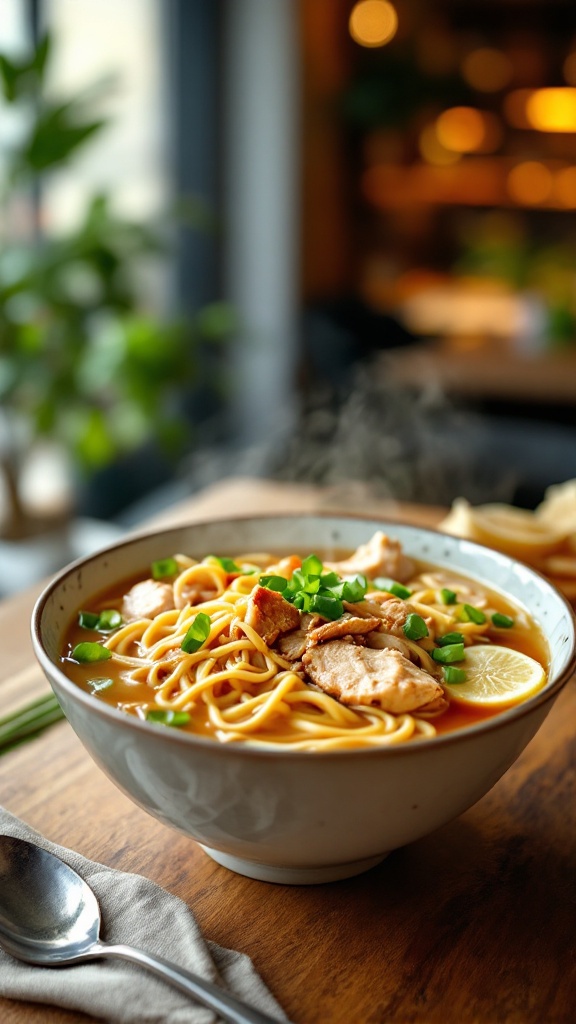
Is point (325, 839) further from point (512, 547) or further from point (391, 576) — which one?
point (512, 547)

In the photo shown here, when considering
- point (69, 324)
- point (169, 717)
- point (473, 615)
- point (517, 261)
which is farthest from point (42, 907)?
point (517, 261)

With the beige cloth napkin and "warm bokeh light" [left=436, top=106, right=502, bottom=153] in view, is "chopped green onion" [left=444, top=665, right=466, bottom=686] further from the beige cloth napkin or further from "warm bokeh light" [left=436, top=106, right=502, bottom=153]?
"warm bokeh light" [left=436, top=106, right=502, bottom=153]

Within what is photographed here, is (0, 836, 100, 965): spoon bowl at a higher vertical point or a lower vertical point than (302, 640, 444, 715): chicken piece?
lower

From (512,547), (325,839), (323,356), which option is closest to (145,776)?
(325,839)

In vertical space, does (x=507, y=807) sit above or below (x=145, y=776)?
below

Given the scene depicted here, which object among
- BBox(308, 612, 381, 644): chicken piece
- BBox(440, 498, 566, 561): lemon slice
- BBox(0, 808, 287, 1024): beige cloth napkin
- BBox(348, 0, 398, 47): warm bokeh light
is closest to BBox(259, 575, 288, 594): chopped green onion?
BBox(308, 612, 381, 644): chicken piece

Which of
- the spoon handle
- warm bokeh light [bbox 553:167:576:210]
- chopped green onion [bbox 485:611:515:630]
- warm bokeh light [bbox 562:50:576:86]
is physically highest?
warm bokeh light [bbox 562:50:576:86]

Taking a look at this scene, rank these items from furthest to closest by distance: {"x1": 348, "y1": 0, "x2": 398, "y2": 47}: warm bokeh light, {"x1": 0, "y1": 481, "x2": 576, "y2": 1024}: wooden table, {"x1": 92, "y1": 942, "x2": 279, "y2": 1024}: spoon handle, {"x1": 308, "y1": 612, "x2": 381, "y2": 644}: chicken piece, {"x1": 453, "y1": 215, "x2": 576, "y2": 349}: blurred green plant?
{"x1": 348, "y1": 0, "x2": 398, "y2": 47}: warm bokeh light → {"x1": 453, "y1": 215, "x2": 576, "y2": 349}: blurred green plant → {"x1": 308, "y1": 612, "x2": 381, "y2": 644}: chicken piece → {"x1": 0, "y1": 481, "x2": 576, "y2": 1024}: wooden table → {"x1": 92, "y1": 942, "x2": 279, "y2": 1024}: spoon handle
